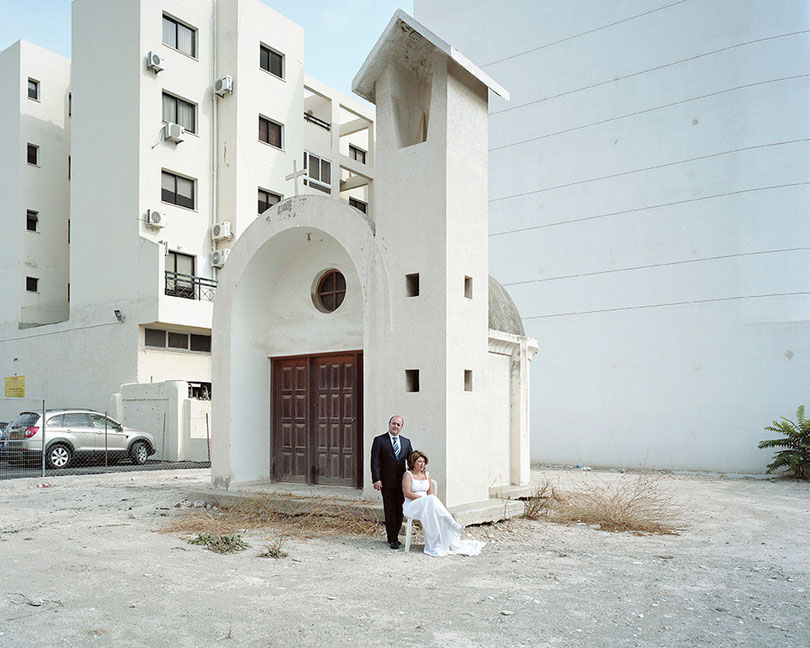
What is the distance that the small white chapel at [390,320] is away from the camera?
10.9 meters

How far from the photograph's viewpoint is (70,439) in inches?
794

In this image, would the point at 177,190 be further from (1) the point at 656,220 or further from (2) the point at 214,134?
(1) the point at 656,220

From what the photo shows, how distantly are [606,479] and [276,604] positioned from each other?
516 inches

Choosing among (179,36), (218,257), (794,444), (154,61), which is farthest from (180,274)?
(794,444)

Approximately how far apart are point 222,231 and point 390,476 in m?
19.5

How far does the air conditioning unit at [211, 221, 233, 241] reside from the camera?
27.2m

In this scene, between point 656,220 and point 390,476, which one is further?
point 656,220

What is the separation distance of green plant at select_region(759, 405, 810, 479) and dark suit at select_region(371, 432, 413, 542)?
12.1 m

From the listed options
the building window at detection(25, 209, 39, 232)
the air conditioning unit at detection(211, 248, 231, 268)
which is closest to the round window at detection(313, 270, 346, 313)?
the air conditioning unit at detection(211, 248, 231, 268)

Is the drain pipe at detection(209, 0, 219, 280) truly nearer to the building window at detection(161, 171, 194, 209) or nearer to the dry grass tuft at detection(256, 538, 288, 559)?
the building window at detection(161, 171, 194, 209)

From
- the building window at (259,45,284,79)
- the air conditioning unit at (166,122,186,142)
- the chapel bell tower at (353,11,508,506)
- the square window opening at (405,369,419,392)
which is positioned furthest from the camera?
the building window at (259,45,284,79)

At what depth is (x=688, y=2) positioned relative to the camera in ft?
68.9

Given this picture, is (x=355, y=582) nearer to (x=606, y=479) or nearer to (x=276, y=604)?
(x=276, y=604)

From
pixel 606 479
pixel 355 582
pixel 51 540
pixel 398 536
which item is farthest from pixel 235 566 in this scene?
pixel 606 479
